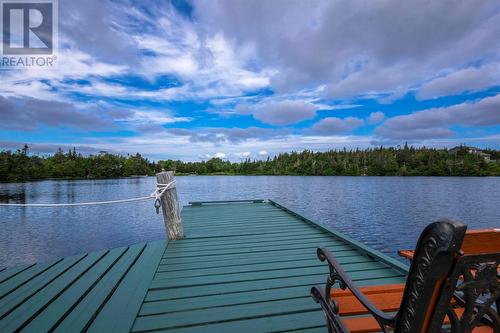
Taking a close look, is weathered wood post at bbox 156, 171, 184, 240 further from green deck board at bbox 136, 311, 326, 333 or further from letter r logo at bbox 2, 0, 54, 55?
letter r logo at bbox 2, 0, 54, 55

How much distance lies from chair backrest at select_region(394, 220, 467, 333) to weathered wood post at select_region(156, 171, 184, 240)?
4.40 metres

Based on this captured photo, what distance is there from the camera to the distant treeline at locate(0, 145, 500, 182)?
85469 millimetres

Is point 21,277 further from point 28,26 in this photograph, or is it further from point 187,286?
point 28,26

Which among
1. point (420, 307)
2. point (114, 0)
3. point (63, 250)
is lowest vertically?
point (63, 250)

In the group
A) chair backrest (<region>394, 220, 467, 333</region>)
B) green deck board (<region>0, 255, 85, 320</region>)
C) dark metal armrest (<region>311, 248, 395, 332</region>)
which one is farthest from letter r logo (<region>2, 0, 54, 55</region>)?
chair backrest (<region>394, 220, 467, 333</region>)

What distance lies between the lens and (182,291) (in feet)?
9.66

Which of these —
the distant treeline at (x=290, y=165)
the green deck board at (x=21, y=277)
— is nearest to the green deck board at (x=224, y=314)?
the green deck board at (x=21, y=277)

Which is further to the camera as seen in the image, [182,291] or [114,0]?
[114,0]

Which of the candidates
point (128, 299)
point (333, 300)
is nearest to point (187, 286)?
point (128, 299)

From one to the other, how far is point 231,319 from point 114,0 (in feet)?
60.4

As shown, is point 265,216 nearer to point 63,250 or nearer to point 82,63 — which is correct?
point 63,250

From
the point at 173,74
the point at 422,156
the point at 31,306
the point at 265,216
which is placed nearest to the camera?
the point at 31,306

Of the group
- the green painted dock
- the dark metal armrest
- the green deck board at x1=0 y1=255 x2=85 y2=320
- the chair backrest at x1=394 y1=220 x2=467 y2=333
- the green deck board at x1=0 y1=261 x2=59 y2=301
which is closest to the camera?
the chair backrest at x1=394 y1=220 x2=467 y2=333

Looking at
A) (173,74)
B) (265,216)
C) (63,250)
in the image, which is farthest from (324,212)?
(173,74)
